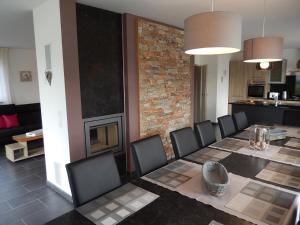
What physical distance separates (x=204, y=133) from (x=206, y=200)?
151 cm

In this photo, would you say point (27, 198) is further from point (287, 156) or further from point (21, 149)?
point (287, 156)

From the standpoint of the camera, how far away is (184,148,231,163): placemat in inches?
83.0

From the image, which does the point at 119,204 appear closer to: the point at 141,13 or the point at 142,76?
the point at 142,76

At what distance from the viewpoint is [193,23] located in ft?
4.71

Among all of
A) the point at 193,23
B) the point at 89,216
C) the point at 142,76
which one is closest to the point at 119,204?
the point at 89,216

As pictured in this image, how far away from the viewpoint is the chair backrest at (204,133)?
2.78 m

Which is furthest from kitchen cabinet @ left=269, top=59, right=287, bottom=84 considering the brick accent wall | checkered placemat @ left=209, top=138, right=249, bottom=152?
checkered placemat @ left=209, top=138, right=249, bottom=152

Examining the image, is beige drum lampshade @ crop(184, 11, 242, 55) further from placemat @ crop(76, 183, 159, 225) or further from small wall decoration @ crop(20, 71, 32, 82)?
small wall decoration @ crop(20, 71, 32, 82)

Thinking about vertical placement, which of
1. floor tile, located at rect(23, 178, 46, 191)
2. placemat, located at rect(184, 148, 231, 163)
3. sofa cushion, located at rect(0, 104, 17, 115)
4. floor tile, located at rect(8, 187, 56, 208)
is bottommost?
floor tile, located at rect(8, 187, 56, 208)

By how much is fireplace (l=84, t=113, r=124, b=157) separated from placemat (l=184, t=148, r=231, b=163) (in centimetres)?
142

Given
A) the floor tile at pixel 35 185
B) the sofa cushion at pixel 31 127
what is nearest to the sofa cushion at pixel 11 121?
the sofa cushion at pixel 31 127

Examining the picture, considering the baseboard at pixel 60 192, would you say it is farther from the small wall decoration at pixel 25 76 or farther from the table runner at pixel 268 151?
the small wall decoration at pixel 25 76

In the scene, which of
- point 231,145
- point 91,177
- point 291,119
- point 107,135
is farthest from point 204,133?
point 291,119

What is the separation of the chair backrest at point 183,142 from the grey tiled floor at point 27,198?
1.51 meters
